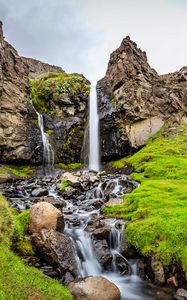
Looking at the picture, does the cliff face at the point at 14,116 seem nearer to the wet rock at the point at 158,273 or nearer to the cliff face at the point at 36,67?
the wet rock at the point at 158,273

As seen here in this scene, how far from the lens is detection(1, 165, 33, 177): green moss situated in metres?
30.0

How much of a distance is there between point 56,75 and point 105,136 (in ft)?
45.8

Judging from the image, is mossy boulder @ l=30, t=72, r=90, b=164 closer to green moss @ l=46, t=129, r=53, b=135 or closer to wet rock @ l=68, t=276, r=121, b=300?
green moss @ l=46, t=129, r=53, b=135

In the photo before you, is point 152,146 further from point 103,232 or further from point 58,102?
point 103,232

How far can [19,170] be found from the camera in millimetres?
31625

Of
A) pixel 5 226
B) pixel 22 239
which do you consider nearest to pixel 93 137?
pixel 22 239

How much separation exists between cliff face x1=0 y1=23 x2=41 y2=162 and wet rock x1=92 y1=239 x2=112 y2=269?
21536 millimetres

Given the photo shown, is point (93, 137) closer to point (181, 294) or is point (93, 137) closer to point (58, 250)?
point (58, 250)

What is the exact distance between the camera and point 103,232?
12.9 metres

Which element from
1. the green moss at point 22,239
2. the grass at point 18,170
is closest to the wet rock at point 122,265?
the green moss at point 22,239

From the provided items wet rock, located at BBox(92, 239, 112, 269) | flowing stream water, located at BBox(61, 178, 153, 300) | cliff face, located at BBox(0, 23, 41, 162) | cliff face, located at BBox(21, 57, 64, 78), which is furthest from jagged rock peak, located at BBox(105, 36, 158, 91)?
cliff face, located at BBox(21, 57, 64, 78)

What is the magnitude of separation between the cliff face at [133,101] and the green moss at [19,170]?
9.53 meters

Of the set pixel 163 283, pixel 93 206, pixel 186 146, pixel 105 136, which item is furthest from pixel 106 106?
pixel 163 283

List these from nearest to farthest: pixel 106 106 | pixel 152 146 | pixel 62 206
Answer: pixel 62 206 < pixel 152 146 < pixel 106 106
